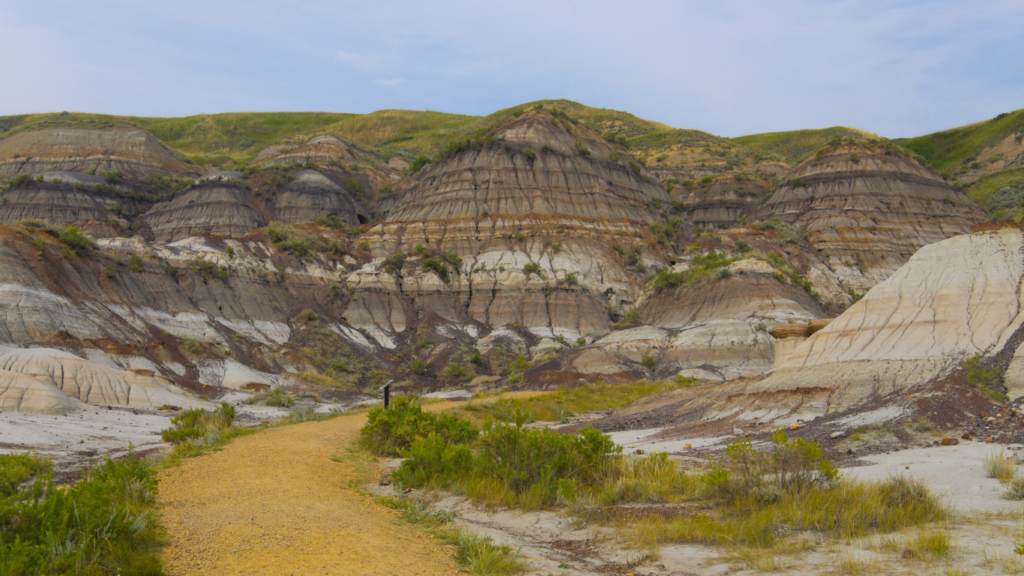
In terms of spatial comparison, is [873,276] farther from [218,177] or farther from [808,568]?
[218,177]

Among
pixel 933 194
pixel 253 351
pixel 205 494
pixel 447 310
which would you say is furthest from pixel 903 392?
pixel 933 194

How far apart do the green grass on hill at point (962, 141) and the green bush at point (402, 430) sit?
108 m

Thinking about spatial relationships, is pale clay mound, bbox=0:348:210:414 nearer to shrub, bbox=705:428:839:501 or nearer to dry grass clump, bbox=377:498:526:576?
dry grass clump, bbox=377:498:526:576

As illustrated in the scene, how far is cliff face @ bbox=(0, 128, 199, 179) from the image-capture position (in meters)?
85.9

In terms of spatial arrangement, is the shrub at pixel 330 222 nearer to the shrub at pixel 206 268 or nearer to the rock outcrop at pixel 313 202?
the rock outcrop at pixel 313 202

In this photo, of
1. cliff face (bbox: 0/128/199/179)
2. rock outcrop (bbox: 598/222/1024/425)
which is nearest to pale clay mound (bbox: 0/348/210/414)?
rock outcrop (bbox: 598/222/1024/425)

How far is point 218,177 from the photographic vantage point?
7819cm

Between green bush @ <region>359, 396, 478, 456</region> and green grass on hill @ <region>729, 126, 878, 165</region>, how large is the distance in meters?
132

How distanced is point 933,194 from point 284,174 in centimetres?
8294

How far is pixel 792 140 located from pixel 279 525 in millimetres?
153627

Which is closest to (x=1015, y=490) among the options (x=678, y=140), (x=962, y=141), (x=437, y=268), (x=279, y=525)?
(x=279, y=525)

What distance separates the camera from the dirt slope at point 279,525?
20.7 ft

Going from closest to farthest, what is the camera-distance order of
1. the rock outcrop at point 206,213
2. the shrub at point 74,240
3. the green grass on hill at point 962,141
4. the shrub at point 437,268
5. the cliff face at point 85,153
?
1. the shrub at point 74,240
2. the shrub at point 437,268
3. the rock outcrop at point 206,213
4. the cliff face at point 85,153
5. the green grass on hill at point 962,141

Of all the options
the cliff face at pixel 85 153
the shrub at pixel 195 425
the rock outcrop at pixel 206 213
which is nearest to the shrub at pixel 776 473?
the shrub at pixel 195 425
